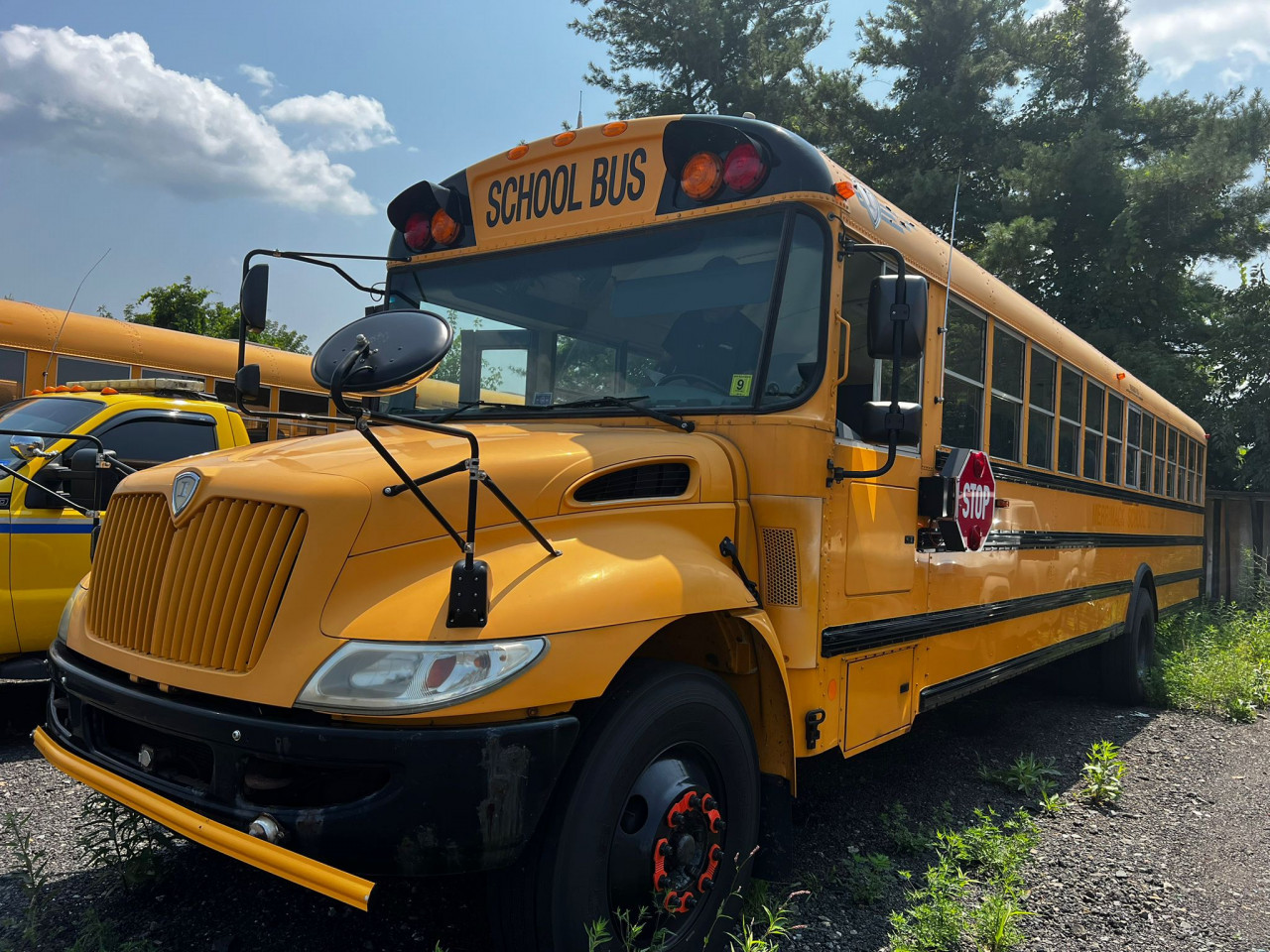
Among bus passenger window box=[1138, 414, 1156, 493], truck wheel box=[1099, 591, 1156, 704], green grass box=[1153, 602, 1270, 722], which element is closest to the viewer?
green grass box=[1153, 602, 1270, 722]

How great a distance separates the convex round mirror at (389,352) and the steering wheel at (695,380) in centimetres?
100

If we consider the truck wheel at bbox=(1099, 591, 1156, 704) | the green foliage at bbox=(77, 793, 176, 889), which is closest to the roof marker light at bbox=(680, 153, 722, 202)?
the green foliage at bbox=(77, 793, 176, 889)

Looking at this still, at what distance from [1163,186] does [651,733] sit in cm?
1476

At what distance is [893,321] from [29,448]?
4432mm

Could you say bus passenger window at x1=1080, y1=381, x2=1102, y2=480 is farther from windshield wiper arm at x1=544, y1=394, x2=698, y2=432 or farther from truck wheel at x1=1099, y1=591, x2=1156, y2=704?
windshield wiper arm at x1=544, y1=394, x2=698, y2=432

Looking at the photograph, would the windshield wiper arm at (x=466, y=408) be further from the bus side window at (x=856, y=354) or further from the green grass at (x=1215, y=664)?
the green grass at (x=1215, y=664)

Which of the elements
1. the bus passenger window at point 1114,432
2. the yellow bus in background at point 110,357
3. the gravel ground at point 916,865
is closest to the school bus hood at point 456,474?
the gravel ground at point 916,865

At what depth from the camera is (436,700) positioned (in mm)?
1901

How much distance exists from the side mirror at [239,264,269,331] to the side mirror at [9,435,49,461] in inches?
90.1

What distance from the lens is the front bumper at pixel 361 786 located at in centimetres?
190

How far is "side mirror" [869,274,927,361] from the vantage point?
9.04ft

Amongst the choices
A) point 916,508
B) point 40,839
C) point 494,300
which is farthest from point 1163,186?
point 40,839

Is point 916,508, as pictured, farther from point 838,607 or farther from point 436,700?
point 436,700

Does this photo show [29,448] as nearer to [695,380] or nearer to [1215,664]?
[695,380]
